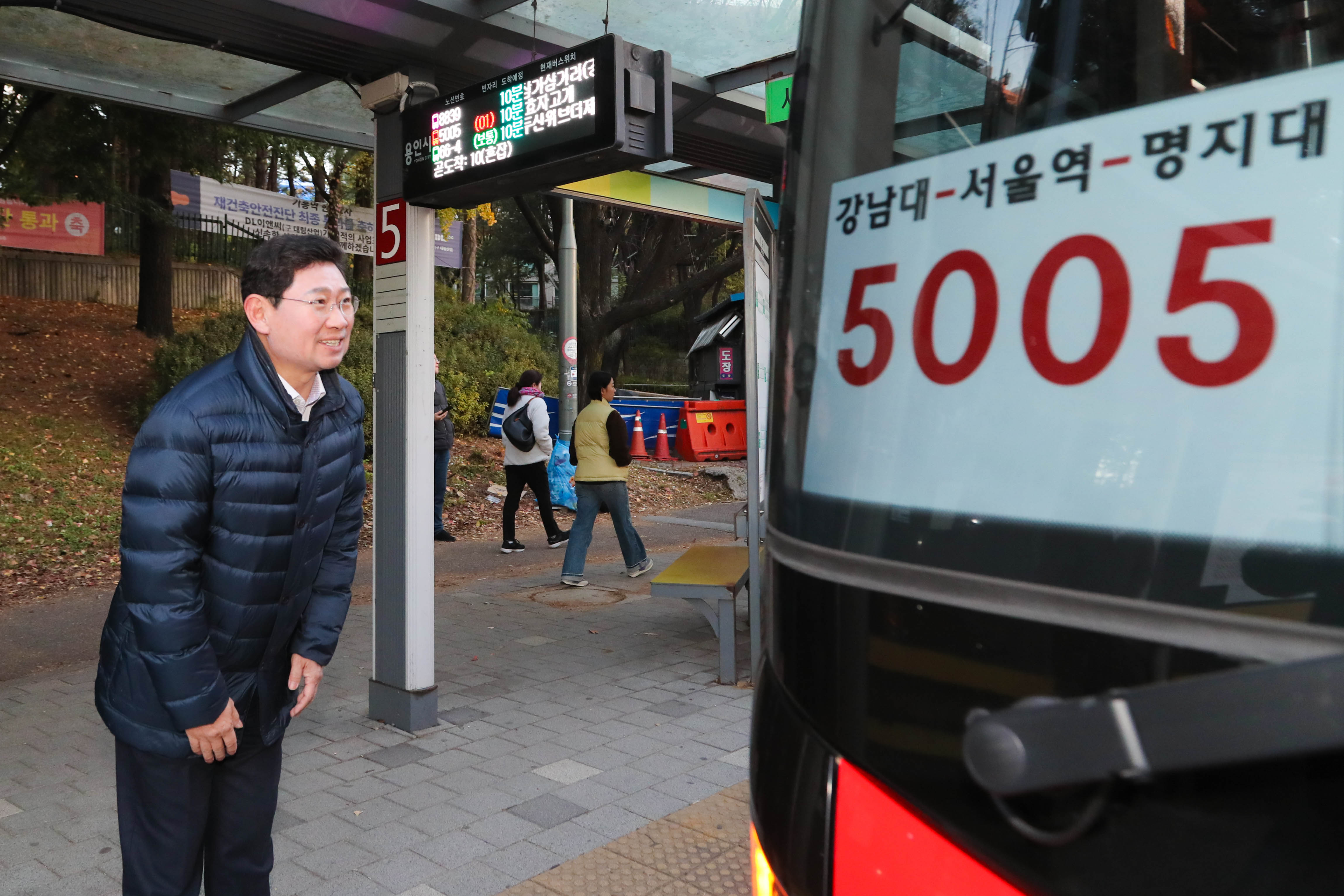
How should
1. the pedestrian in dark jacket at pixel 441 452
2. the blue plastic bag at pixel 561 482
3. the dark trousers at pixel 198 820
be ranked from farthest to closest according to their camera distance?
the blue plastic bag at pixel 561 482, the pedestrian in dark jacket at pixel 441 452, the dark trousers at pixel 198 820

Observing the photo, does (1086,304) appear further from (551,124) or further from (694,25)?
(694,25)

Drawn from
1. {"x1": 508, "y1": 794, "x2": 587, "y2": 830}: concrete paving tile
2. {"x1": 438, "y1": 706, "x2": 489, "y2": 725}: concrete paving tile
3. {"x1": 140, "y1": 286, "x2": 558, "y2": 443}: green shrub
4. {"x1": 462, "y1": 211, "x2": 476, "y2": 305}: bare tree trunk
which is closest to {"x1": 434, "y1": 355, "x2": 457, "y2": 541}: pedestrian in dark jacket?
{"x1": 140, "y1": 286, "x2": 558, "y2": 443}: green shrub

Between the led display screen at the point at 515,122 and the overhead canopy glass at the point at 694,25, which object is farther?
the overhead canopy glass at the point at 694,25

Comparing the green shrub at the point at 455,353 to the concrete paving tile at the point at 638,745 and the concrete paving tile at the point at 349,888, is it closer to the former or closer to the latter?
the concrete paving tile at the point at 638,745

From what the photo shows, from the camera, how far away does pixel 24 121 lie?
13.2 meters

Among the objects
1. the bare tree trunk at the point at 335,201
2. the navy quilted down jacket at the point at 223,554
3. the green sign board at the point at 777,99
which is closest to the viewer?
the navy quilted down jacket at the point at 223,554

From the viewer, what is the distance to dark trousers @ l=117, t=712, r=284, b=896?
244 cm

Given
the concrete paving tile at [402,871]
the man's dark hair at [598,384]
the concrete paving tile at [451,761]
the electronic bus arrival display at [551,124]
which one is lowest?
the concrete paving tile at [451,761]

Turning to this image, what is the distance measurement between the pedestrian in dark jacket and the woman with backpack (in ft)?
2.37

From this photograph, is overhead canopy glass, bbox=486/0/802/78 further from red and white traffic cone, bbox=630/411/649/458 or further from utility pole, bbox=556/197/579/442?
red and white traffic cone, bbox=630/411/649/458

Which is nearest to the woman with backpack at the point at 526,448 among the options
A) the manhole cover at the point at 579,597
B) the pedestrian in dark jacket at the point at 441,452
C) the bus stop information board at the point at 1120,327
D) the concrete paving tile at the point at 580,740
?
the pedestrian in dark jacket at the point at 441,452

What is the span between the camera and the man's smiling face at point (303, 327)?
2545 mm

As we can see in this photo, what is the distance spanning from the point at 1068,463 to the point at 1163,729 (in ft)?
1.06

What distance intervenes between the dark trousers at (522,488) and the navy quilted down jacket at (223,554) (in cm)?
723
